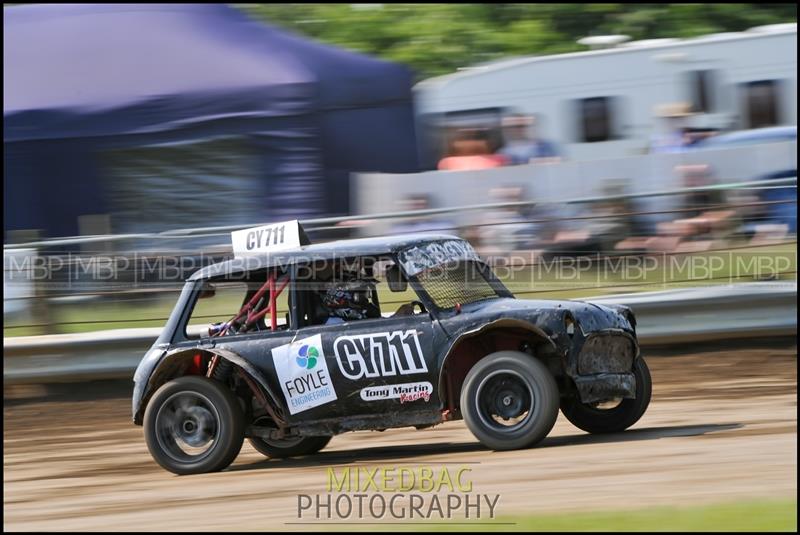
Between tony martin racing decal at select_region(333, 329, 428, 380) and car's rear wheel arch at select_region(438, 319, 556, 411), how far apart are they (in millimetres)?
186

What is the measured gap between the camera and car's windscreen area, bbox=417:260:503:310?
7.70 metres

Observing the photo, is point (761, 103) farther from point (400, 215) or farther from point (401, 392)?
point (401, 392)

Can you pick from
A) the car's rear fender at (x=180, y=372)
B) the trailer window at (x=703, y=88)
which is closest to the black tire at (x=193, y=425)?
the car's rear fender at (x=180, y=372)

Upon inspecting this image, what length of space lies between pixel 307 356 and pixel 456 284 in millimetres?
1107

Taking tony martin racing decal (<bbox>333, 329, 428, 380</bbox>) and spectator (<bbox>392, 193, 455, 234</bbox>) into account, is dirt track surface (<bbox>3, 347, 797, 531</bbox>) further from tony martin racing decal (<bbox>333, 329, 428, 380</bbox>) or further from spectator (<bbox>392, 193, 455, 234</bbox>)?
spectator (<bbox>392, 193, 455, 234</bbox>)

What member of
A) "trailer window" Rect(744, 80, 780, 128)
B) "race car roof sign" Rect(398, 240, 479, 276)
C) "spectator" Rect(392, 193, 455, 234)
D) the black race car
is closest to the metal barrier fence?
"spectator" Rect(392, 193, 455, 234)

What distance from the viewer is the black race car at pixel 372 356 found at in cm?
729

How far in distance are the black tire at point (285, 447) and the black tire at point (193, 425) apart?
76 cm

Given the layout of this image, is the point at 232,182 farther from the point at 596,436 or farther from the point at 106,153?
the point at 596,436

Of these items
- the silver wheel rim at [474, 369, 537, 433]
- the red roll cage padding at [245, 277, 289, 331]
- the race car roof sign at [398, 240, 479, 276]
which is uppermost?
the race car roof sign at [398, 240, 479, 276]

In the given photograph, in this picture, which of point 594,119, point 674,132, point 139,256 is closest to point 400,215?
point 139,256

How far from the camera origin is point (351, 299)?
7977 mm

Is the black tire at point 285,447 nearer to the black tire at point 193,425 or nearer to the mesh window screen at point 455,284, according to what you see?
the black tire at point 193,425

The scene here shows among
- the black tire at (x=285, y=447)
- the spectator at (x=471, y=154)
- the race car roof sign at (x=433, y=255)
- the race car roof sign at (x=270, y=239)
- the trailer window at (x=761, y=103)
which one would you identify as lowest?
the black tire at (x=285, y=447)
